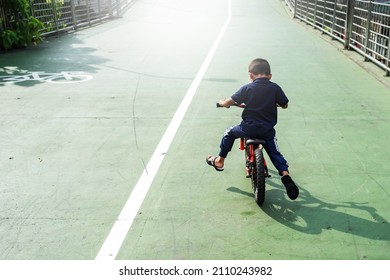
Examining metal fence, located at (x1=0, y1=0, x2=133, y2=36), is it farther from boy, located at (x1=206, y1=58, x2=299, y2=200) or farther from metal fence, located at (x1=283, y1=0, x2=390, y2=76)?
boy, located at (x1=206, y1=58, x2=299, y2=200)

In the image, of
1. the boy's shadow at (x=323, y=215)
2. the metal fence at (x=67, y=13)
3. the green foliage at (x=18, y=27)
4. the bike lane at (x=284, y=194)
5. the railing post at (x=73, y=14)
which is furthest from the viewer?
the railing post at (x=73, y=14)

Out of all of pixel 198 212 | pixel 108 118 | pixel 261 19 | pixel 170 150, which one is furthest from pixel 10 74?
pixel 261 19

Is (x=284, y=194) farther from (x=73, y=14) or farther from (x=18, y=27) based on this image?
(x=73, y=14)

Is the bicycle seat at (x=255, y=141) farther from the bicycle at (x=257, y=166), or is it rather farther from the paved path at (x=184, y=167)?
the paved path at (x=184, y=167)

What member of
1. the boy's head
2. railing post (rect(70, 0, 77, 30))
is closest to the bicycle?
the boy's head

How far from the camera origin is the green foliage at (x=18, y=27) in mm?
14875

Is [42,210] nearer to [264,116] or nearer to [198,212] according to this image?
[198,212]

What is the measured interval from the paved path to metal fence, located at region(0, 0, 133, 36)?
21.5 feet

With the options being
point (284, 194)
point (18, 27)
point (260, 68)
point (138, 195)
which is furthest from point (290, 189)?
point (18, 27)

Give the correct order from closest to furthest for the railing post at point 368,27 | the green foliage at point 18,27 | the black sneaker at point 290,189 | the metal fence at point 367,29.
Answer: the black sneaker at point 290,189
the metal fence at point 367,29
the railing post at point 368,27
the green foliage at point 18,27

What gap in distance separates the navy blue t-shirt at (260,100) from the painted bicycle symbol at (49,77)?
6.60 meters

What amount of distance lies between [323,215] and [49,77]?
823cm

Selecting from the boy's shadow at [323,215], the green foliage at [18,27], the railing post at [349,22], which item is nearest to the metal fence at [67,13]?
the green foliage at [18,27]

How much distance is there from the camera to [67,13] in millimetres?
21047
